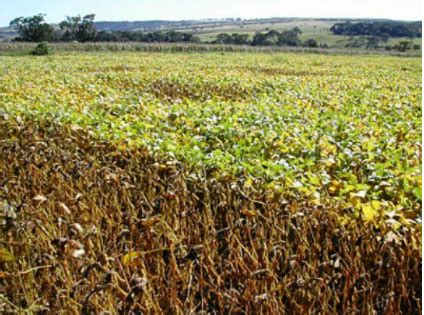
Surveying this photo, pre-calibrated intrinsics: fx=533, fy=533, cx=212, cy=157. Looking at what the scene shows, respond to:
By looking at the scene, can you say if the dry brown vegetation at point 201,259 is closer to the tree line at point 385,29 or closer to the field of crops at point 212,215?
the field of crops at point 212,215

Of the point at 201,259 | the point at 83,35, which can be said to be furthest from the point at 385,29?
the point at 201,259

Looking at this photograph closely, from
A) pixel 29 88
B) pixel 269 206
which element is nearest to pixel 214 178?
pixel 269 206

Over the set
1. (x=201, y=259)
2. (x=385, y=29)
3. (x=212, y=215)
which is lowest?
(x=385, y=29)

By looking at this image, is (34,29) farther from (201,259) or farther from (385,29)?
(201,259)

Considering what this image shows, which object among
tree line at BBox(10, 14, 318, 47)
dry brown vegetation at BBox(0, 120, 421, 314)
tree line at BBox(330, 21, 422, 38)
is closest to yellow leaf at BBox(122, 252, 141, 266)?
dry brown vegetation at BBox(0, 120, 421, 314)

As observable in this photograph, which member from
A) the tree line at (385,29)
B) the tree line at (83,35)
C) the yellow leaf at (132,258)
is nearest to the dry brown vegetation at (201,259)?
the yellow leaf at (132,258)

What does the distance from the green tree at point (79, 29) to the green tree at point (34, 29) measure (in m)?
3.77

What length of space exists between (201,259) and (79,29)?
3343 inches

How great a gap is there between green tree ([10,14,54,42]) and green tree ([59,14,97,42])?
3.77 meters

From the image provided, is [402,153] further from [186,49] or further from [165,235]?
[186,49]

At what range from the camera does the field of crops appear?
268cm

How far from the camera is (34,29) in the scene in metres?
78.5

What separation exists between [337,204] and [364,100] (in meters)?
5.87

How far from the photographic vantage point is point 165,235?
10.5ft
